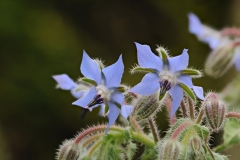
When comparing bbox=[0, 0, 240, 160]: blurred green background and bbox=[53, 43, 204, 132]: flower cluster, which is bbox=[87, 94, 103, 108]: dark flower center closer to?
bbox=[53, 43, 204, 132]: flower cluster

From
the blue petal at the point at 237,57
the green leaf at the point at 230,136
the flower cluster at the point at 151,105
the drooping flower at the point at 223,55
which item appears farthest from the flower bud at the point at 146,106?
the blue petal at the point at 237,57

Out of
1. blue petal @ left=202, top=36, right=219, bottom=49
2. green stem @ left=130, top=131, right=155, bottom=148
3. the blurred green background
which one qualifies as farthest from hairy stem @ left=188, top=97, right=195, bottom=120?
the blurred green background

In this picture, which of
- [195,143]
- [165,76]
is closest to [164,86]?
[165,76]

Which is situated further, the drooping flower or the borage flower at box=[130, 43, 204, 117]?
the drooping flower

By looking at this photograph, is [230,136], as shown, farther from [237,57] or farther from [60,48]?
[60,48]

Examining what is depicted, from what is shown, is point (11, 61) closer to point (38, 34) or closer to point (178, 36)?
point (38, 34)

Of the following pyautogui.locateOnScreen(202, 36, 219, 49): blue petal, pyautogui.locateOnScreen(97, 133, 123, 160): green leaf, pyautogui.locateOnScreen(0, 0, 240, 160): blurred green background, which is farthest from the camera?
pyautogui.locateOnScreen(0, 0, 240, 160): blurred green background

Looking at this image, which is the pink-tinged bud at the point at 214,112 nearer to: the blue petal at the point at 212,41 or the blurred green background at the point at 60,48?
the blue petal at the point at 212,41
